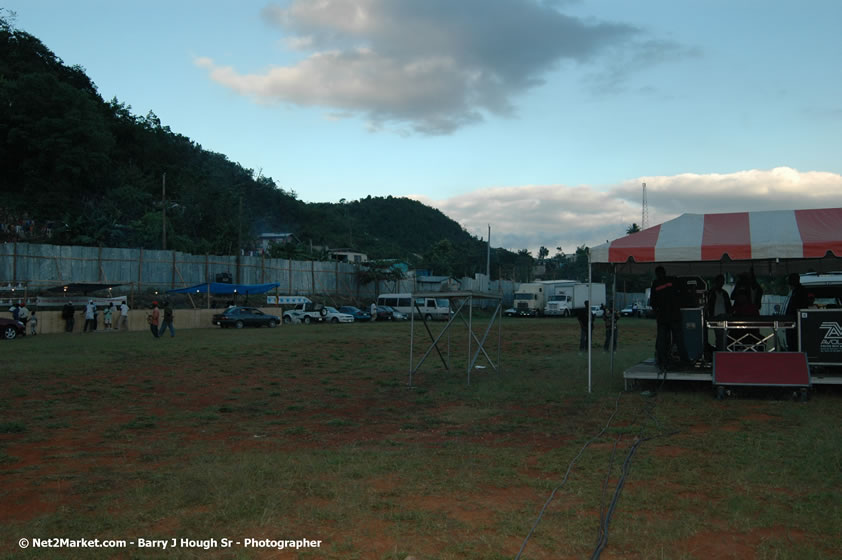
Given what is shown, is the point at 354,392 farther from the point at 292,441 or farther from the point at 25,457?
the point at 25,457

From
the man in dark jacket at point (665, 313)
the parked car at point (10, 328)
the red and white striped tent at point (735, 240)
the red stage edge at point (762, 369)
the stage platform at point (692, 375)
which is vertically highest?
the red and white striped tent at point (735, 240)

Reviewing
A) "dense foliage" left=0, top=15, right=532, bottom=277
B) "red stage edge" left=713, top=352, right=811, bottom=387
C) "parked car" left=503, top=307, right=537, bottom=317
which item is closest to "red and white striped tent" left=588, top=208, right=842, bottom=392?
"red stage edge" left=713, top=352, right=811, bottom=387

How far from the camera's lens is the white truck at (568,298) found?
55438mm

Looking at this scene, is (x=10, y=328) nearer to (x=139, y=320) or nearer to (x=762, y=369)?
(x=139, y=320)

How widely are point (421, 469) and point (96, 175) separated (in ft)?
192

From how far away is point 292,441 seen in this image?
26.9 feet

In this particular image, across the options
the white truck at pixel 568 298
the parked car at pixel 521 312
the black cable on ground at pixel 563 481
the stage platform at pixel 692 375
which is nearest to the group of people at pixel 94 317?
the stage platform at pixel 692 375

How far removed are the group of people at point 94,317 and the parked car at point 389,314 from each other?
18.6 metres

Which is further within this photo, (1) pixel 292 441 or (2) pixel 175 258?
(2) pixel 175 258

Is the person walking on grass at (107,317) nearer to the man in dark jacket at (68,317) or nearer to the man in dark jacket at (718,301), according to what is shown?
the man in dark jacket at (68,317)

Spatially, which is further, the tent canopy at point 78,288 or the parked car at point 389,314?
the parked car at point 389,314

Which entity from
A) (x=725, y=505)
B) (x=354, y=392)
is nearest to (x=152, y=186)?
(x=354, y=392)

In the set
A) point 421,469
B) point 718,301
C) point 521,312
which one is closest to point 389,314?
point 521,312

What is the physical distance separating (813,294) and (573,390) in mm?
4956
